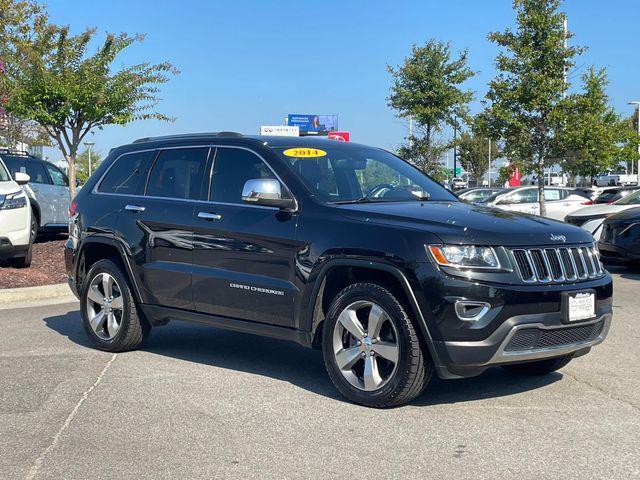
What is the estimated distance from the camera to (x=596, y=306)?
5.19m

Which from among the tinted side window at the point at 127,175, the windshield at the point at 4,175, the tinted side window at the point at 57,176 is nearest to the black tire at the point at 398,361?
the tinted side window at the point at 127,175

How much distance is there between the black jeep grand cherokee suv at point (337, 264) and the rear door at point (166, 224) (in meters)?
0.01

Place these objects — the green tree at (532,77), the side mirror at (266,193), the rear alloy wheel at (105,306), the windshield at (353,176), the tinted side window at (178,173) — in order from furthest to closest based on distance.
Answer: the green tree at (532,77), the rear alloy wheel at (105,306), the tinted side window at (178,173), the windshield at (353,176), the side mirror at (266,193)

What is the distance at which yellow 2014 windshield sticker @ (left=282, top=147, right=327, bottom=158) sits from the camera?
5.98m

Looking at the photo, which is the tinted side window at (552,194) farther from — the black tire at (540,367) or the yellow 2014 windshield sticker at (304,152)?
the yellow 2014 windshield sticker at (304,152)

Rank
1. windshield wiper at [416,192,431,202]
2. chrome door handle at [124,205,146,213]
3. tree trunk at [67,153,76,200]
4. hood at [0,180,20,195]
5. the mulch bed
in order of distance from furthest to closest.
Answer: tree trunk at [67,153,76,200], the mulch bed, hood at [0,180,20,195], chrome door handle at [124,205,146,213], windshield wiper at [416,192,431,202]

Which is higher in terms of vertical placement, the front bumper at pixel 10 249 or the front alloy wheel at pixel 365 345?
the front bumper at pixel 10 249

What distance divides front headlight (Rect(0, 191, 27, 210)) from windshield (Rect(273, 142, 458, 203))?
612cm

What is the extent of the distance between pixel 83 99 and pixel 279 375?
9759 mm

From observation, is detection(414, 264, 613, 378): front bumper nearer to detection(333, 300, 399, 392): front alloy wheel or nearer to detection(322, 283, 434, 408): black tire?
detection(322, 283, 434, 408): black tire

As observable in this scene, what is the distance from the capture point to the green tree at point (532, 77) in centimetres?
2080

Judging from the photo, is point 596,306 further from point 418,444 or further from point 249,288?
point 249,288

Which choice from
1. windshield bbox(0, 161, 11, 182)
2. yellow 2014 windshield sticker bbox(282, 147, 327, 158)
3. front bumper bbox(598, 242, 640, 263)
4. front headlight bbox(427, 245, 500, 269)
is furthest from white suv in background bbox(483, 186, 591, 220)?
front headlight bbox(427, 245, 500, 269)

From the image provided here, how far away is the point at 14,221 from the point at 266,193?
654 cm
